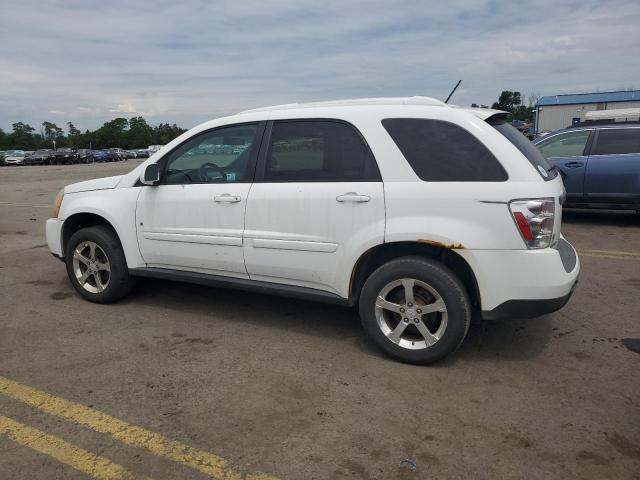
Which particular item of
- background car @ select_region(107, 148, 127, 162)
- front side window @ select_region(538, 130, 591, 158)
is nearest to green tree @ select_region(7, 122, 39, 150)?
background car @ select_region(107, 148, 127, 162)

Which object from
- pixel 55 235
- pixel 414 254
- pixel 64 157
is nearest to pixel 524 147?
pixel 414 254

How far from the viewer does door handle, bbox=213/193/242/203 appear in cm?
403

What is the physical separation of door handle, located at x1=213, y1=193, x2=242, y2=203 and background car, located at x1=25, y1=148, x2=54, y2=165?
159 ft

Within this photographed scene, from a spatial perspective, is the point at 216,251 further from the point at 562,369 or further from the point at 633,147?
the point at 633,147

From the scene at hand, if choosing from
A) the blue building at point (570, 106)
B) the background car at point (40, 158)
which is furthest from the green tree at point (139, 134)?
the blue building at point (570, 106)

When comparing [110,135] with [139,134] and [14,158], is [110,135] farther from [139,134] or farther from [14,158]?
[14,158]

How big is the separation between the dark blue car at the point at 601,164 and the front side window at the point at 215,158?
6.03 m

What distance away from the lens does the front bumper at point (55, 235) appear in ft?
16.4

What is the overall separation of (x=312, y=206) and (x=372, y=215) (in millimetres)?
457

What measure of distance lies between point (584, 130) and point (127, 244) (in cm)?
770

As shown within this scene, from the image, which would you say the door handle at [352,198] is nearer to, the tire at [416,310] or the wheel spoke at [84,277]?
the tire at [416,310]

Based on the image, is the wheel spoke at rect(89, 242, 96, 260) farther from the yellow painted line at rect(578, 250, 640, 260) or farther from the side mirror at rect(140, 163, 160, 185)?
the yellow painted line at rect(578, 250, 640, 260)

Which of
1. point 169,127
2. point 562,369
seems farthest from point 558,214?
point 169,127

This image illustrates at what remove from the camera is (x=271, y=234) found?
390cm
